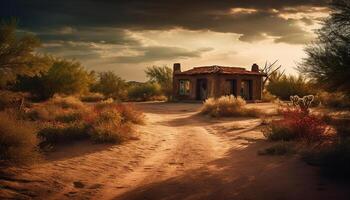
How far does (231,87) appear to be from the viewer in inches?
1305

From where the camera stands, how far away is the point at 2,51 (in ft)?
53.6

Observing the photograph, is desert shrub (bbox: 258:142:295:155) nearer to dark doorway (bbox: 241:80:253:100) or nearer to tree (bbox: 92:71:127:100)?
dark doorway (bbox: 241:80:253:100)

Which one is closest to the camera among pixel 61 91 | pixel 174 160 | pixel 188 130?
pixel 174 160

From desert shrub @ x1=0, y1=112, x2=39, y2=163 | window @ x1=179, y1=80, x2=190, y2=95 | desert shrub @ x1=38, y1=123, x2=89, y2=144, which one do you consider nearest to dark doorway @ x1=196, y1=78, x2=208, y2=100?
window @ x1=179, y1=80, x2=190, y2=95

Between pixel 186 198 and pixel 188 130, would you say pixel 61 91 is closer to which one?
pixel 188 130

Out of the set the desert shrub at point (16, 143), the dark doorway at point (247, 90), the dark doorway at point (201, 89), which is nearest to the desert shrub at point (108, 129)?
the desert shrub at point (16, 143)

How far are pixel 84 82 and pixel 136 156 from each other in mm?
22680

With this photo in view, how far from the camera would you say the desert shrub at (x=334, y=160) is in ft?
24.3

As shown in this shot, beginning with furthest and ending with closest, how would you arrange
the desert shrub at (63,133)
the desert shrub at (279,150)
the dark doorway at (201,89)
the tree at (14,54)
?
1. the dark doorway at (201,89)
2. the tree at (14,54)
3. the desert shrub at (63,133)
4. the desert shrub at (279,150)

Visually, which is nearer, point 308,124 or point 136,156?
point 136,156

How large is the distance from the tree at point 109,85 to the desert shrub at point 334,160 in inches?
1422

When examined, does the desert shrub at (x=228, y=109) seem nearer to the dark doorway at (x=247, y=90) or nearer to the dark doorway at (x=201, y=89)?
the dark doorway at (x=201, y=89)

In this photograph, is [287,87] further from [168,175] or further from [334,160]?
[168,175]

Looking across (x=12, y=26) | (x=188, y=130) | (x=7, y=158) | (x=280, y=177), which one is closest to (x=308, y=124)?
(x=280, y=177)
